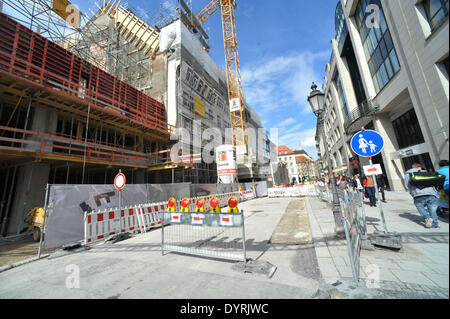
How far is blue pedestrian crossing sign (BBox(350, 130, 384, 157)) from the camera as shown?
169 inches

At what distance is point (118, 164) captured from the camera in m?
13.1

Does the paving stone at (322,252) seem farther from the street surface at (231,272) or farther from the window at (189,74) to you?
the window at (189,74)

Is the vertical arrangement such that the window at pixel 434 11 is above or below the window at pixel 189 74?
below

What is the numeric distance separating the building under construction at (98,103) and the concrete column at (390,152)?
16435mm

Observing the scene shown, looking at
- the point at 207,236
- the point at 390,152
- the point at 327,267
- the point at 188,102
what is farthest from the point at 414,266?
the point at 188,102

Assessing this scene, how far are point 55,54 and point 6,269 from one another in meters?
14.1

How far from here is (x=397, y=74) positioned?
42.5ft

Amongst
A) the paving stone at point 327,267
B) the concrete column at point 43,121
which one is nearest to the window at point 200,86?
the concrete column at point 43,121

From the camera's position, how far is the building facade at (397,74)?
912 cm

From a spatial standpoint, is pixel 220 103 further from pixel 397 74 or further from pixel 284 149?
pixel 284 149

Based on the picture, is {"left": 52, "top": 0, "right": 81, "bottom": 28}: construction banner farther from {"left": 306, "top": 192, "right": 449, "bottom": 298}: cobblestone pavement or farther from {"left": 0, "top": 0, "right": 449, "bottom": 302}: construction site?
{"left": 306, "top": 192, "right": 449, "bottom": 298}: cobblestone pavement

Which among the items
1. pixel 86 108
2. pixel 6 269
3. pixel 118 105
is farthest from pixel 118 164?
pixel 6 269

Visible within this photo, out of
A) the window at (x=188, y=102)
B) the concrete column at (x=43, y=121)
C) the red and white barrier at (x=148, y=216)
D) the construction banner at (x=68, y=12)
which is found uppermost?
the construction banner at (x=68, y=12)

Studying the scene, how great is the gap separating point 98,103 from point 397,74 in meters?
22.5
